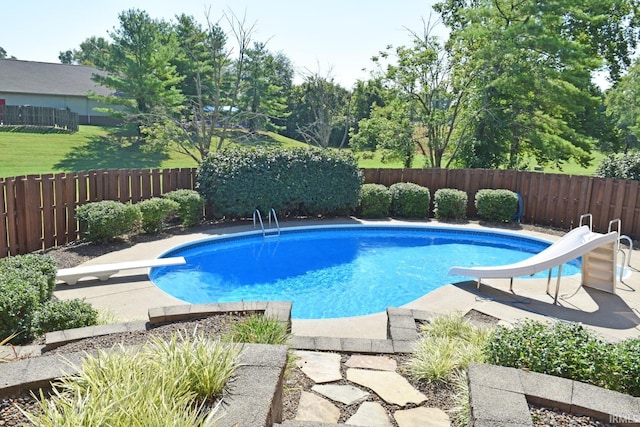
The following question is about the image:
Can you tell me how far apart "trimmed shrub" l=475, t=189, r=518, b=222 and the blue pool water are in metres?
1.11

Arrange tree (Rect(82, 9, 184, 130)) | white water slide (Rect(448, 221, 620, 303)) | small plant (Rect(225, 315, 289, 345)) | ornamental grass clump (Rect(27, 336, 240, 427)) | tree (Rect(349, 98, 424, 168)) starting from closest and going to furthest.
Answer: ornamental grass clump (Rect(27, 336, 240, 427)) < small plant (Rect(225, 315, 289, 345)) < white water slide (Rect(448, 221, 620, 303)) < tree (Rect(349, 98, 424, 168)) < tree (Rect(82, 9, 184, 130))

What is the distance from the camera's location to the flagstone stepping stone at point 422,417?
3.13 m

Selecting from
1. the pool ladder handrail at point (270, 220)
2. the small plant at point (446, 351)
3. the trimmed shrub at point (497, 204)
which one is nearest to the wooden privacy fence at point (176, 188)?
the trimmed shrub at point (497, 204)

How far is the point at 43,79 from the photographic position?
34.7m

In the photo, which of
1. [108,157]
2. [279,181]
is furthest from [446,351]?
[108,157]

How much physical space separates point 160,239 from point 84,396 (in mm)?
8767

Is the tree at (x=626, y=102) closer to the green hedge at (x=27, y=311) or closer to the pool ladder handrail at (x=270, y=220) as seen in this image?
the pool ladder handrail at (x=270, y=220)

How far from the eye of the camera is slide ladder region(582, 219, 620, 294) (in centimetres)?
725

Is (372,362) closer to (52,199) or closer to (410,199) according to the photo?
(52,199)

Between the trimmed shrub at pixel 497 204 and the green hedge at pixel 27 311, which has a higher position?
the trimmed shrub at pixel 497 204

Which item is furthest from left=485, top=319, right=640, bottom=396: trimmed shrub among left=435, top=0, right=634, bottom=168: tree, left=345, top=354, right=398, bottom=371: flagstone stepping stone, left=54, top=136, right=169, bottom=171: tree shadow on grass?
left=54, top=136, right=169, bottom=171: tree shadow on grass

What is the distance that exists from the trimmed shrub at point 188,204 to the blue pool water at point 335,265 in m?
1.19

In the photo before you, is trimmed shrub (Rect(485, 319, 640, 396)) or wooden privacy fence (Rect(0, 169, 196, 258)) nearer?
trimmed shrub (Rect(485, 319, 640, 396))

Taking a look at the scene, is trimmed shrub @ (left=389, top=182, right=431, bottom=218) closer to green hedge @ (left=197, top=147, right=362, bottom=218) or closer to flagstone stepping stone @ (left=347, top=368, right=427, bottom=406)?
green hedge @ (left=197, top=147, right=362, bottom=218)
